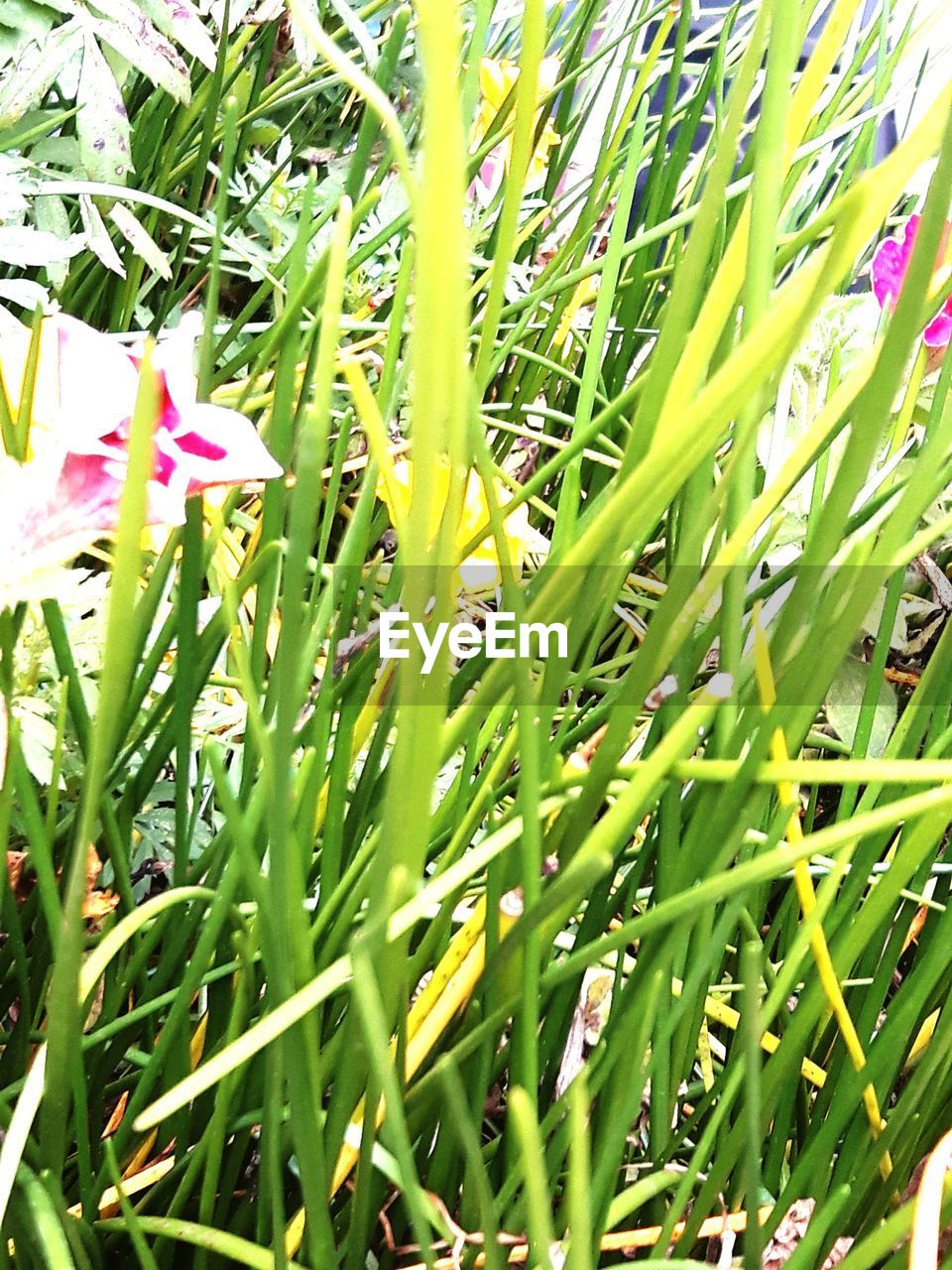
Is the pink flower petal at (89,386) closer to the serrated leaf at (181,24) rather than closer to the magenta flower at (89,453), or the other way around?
the magenta flower at (89,453)

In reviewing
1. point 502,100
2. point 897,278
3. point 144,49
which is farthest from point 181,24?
point 897,278

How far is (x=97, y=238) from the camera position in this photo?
49cm

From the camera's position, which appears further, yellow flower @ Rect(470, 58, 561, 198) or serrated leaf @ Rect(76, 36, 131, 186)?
yellow flower @ Rect(470, 58, 561, 198)

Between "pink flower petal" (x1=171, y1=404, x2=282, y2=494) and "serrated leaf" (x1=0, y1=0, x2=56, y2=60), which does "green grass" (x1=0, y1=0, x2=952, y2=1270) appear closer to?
"pink flower petal" (x1=171, y1=404, x2=282, y2=494)

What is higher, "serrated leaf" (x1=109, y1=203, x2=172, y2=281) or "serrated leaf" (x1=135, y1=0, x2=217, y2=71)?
"serrated leaf" (x1=135, y1=0, x2=217, y2=71)

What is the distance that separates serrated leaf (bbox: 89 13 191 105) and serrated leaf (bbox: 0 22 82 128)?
1 cm

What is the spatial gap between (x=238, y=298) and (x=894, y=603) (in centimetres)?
68

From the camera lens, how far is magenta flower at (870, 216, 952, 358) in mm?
507

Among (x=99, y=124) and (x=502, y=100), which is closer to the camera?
(x=99, y=124)

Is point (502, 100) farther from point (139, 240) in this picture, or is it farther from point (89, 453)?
point (89, 453)

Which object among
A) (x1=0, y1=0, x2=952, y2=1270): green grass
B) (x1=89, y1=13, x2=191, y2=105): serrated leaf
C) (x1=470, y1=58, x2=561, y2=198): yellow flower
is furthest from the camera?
(x1=470, y1=58, x2=561, y2=198): yellow flower

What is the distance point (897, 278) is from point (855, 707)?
0.23 metres

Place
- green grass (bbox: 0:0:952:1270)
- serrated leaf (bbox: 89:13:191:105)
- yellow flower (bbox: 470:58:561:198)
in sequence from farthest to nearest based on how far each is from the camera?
1. yellow flower (bbox: 470:58:561:198)
2. serrated leaf (bbox: 89:13:191:105)
3. green grass (bbox: 0:0:952:1270)

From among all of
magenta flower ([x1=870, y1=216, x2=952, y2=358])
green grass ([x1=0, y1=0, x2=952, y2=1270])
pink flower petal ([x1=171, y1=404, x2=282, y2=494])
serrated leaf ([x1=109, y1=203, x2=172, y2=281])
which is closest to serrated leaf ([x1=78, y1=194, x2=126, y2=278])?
serrated leaf ([x1=109, y1=203, x2=172, y2=281])
